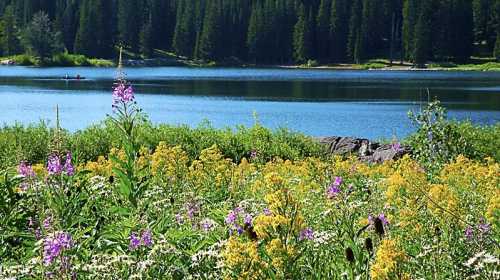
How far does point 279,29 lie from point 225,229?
14435 centimetres

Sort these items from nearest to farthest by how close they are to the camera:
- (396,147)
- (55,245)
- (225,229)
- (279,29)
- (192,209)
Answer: (55,245) → (225,229) → (192,209) → (396,147) → (279,29)

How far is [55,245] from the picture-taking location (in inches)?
151

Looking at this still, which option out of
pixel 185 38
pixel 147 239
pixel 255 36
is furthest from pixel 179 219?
pixel 185 38

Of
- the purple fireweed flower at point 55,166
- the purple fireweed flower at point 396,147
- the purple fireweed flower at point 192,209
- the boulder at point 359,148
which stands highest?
the purple fireweed flower at point 55,166

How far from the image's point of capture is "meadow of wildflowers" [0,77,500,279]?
4.12 metres

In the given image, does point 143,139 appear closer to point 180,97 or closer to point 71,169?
point 71,169

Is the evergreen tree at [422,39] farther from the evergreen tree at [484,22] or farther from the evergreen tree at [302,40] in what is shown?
the evergreen tree at [302,40]

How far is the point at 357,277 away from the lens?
4.33 meters

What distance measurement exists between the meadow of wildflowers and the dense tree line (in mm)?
120116

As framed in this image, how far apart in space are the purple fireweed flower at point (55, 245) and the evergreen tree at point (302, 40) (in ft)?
442

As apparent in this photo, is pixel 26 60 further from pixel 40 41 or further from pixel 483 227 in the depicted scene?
pixel 483 227

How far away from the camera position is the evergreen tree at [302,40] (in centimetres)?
13788

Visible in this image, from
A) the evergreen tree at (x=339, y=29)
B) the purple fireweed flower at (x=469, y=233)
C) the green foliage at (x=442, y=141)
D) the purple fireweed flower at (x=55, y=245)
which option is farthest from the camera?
the evergreen tree at (x=339, y=29)

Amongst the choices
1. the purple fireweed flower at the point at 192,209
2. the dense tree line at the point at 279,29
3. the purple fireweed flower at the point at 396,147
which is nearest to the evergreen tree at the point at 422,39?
the dense tree line at the point at 279,29
